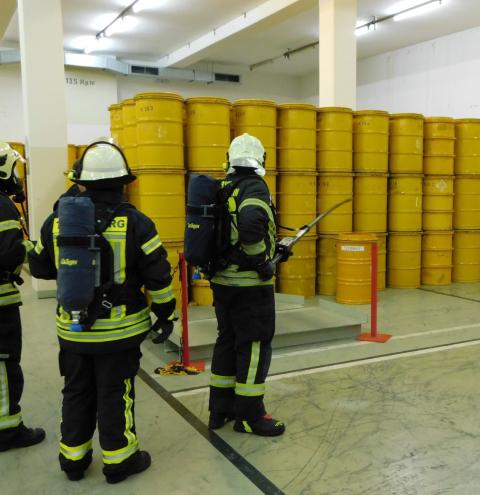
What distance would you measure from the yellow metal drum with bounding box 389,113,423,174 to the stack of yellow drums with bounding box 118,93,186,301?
9.87 feet

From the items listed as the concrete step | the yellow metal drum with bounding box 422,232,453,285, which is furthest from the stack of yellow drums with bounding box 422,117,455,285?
the concrete step

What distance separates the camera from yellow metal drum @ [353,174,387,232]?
672cm

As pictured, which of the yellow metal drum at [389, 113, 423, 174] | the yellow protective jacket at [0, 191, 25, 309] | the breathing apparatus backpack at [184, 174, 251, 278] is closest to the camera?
the yellow protective jacket at [0, 191, 25, 309]

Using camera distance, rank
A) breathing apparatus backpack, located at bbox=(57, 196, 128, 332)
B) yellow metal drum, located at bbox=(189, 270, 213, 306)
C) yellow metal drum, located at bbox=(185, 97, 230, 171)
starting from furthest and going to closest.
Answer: yellow metal drum, located at bbox=(189, 270, 213, 306), yellow metal drum, located at bbox=(185, 97, 230, 171), breathing apparatus backpack, located at bbox=(57, 196, 128, 332)

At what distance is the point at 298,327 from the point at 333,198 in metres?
2.46

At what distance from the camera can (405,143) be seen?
6863 millimetres

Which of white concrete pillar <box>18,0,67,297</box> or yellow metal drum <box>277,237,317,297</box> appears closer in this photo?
yellow metal drum <box>277,237,317,297</box>

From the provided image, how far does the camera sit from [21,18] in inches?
258

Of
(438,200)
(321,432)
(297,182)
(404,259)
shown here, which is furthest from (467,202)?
(321,432)

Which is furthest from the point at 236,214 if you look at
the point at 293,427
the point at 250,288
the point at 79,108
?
the point at 79,108

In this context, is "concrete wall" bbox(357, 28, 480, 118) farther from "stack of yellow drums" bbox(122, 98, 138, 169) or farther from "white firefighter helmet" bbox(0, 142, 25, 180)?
"white firefighter helmet" bbox(0, 142, 25, 180)

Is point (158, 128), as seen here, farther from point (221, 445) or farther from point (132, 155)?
point (221, 445)

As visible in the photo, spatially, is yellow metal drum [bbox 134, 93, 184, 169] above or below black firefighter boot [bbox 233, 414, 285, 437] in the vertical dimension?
above

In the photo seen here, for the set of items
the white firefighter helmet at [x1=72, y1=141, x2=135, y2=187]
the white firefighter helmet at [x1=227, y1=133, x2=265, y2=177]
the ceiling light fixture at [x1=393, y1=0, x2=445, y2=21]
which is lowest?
the white firefighter helmet at [x1=72, y1=141, x2=135, y2=187]
